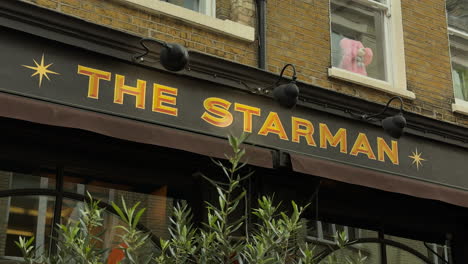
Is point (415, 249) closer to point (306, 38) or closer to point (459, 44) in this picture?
point (306, 38)

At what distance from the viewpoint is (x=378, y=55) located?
930 cm

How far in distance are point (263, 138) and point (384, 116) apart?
5.77 feet

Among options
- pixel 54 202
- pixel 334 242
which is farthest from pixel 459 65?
pixel 54 202

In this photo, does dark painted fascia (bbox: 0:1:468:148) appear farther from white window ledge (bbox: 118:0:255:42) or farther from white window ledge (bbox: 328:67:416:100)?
white window ledge (bbox: 118:0:255:42)

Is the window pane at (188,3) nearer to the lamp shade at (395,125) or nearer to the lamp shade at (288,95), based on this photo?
the lamp shade at (288,95)

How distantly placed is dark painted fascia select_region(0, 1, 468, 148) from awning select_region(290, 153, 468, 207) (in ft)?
2.61

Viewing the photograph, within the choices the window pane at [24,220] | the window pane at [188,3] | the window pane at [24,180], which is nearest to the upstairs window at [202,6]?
the window pane at [188,3]

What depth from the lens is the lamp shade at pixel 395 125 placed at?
772 cm

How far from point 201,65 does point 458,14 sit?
15.7 feet

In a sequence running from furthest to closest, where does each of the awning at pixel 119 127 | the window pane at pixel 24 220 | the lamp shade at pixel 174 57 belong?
the lamp shade at pixel 174 57 < the window pane at pixel 24 220 < the awning at pixel 119 127

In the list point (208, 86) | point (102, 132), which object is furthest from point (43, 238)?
point (208, 86)

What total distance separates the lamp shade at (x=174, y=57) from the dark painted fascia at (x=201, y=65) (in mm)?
425

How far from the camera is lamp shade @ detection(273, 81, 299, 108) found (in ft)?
23.1

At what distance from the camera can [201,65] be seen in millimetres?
7184
